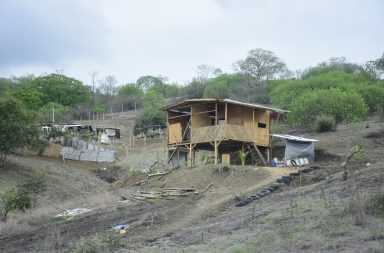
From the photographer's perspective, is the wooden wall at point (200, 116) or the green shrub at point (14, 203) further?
the wooden wall at point (200, 116)

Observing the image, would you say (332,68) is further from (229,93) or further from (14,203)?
(14,203)

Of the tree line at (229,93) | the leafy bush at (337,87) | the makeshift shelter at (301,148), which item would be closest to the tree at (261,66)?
the tree line at (229,93)

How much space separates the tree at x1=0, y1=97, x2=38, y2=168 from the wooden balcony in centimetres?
1256

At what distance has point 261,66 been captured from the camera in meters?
91.7

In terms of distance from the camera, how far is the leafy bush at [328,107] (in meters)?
47.8

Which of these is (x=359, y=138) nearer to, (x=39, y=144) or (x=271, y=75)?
(x=39, y=144)

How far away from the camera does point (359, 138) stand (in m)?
34.1

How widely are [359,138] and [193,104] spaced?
9708mm

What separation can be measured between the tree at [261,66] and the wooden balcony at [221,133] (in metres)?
56.6

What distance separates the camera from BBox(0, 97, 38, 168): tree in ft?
128

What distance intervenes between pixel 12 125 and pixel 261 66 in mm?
57744

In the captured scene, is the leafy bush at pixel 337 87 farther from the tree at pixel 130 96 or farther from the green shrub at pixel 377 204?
the green shrub at pixel 377 204

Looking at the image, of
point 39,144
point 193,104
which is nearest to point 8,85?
point 39,144

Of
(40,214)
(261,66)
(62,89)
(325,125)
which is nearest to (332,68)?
(261,66)
